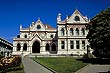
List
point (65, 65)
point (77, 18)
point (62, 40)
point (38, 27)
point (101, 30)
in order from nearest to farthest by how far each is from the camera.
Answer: point (65, 65) → point (101, 30) → point (62, 40) → point (77, 18) → point (38, 27)

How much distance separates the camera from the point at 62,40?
76.1m

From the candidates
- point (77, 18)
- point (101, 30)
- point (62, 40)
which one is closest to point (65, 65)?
point (101, 30)

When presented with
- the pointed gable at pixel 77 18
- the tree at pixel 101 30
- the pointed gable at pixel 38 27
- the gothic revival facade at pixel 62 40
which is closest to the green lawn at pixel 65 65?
the tree at pixel 101 30

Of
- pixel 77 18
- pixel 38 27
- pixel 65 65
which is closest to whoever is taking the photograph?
pixel 65 65

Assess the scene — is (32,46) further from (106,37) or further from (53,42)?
(106,37)

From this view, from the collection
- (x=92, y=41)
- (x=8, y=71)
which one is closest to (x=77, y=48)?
(x=92, y=41)

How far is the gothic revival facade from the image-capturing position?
7581 cm

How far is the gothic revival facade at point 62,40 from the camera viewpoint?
75.8 metres

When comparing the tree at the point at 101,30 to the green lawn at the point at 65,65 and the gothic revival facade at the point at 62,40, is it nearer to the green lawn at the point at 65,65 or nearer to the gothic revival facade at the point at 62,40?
the green lawn at the point at 65,65

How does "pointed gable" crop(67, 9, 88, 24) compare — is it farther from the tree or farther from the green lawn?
the green lawn

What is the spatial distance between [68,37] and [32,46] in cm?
1304

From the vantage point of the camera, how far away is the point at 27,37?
83188 millimetres

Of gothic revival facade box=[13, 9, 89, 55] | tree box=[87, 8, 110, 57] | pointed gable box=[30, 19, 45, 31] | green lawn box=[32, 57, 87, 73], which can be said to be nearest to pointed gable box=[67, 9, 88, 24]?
gothic revival facade box=[13, 9, 89, 55]

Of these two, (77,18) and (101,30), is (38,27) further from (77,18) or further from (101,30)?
(101,30)
